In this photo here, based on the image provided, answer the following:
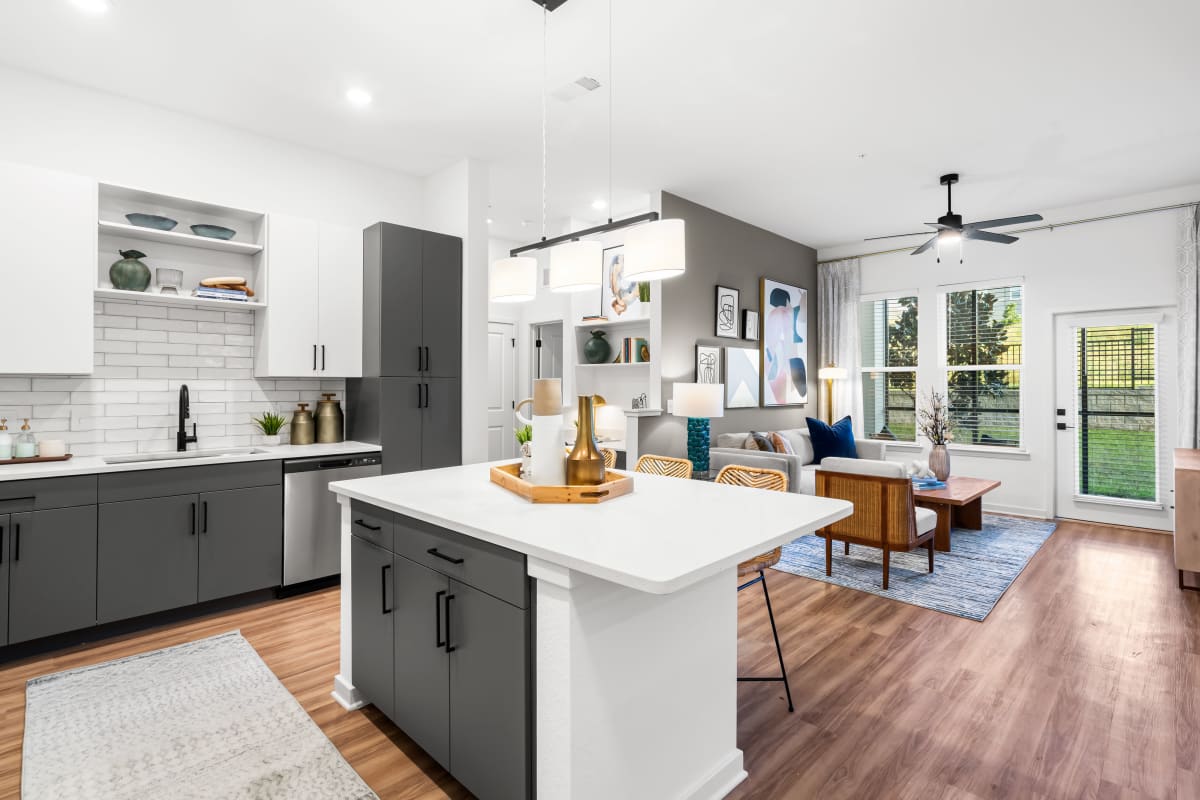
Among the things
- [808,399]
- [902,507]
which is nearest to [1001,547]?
[902,507]

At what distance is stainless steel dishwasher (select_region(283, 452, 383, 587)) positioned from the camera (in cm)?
358

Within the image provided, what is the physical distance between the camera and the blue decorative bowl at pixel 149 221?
336 centimetres

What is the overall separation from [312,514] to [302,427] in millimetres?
693

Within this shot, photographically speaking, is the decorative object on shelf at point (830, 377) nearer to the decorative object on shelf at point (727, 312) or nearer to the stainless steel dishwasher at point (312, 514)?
the decorative object on shelf at point (727, 312)

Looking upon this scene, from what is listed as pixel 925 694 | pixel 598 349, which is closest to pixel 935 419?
pixel 598 349

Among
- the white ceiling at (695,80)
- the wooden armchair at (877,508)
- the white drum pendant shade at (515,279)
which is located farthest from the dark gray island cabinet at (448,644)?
the wooden armchair at (877,508)

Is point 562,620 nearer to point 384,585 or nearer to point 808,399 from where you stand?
point 384,585

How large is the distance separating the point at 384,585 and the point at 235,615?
1.89 m

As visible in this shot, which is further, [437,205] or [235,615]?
[437,205]

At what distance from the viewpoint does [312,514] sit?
3.67 m

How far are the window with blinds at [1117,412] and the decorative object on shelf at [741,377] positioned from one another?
2.97 metres

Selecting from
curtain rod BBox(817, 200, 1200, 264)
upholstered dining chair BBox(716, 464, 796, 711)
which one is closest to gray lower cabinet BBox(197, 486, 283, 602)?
upholstered dining chair BBox(716, 464, 796, 711)

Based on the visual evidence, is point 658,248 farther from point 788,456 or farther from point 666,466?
point 788,456

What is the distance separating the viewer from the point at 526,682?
5.02 ft
